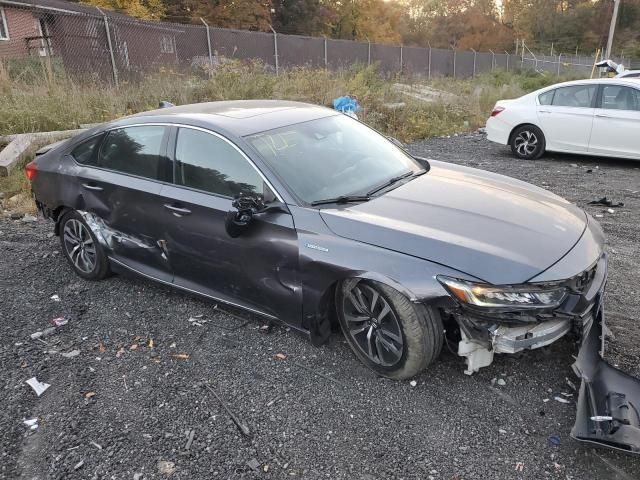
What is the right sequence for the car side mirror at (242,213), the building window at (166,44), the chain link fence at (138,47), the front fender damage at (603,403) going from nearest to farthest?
the front fender damage at (603,403) → the car side mirror at (242,213) → the chain link fence at (138,47) → the building window at (166,44)

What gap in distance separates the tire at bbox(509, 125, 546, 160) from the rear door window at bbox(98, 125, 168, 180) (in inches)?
307

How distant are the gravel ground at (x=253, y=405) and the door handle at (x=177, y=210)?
2.76 ft

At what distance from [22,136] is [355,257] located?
7.36 meters

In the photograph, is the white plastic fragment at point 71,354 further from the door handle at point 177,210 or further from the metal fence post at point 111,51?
the metal fence post at point 111,51

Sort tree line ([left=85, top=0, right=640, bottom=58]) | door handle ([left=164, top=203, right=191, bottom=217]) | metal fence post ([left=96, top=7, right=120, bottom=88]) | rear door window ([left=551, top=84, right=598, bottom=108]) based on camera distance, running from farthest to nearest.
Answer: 1. tree line ([left=85, top=0, right=640, bottom=58])
2. metal fence post ([left=96, top=7, right=120, bottom=88])
3. rear door window ([left=551, top=84, right=598, bottom=108])
4. door handle ([left=164, top=203, right=191, bottom=217])

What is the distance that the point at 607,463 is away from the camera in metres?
2.51

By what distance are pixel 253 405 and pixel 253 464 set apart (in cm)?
47

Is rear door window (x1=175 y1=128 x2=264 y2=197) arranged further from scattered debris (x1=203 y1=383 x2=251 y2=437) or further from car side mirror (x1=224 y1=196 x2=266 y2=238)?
scattered debris (x1=203 y1=383 x2=251 y2=437)

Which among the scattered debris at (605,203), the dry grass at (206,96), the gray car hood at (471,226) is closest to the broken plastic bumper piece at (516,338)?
the gray car hood at (471,226)

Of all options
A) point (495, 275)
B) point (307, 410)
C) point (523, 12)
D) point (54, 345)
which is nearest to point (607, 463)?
point (495, 275)

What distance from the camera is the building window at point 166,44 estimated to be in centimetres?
1463

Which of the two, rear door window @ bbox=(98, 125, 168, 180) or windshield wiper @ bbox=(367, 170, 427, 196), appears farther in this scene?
rear door window @ bbox=(98, 125, 168, 180)

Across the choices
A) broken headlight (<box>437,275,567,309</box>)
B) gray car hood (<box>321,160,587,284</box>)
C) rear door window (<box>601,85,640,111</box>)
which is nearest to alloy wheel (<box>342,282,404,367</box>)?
gray car hood (<box>321,160,587,284</box>)

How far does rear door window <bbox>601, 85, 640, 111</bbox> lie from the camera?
8.44 metres
